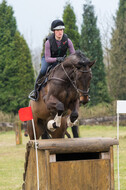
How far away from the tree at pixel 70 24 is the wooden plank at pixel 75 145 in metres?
16.0

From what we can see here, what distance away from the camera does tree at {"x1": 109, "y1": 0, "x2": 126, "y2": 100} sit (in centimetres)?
2288

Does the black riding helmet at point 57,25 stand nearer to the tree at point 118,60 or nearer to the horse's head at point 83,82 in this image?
the horse's head at point 83,82

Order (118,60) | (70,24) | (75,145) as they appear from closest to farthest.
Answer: (75,145) < (70,24) < (118,60)

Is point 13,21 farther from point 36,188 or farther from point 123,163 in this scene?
point 36,188

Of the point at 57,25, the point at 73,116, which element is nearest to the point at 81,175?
the point at 73,116

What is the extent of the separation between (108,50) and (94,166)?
776 inches

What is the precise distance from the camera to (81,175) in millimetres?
4500

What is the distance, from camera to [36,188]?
4746 millimetres

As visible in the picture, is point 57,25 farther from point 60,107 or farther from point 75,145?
point 75,145

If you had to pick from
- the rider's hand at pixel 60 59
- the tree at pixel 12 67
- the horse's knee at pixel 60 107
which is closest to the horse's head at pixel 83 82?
the horse's knee at pixel 60 107

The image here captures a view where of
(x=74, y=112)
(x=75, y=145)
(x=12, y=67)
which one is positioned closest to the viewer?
(x=75, y=145)

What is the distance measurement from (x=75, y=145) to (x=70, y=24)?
16411 mm

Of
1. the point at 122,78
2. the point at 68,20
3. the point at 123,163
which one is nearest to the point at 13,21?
the point at 68,20

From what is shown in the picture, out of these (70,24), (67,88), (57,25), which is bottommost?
(67,88)
